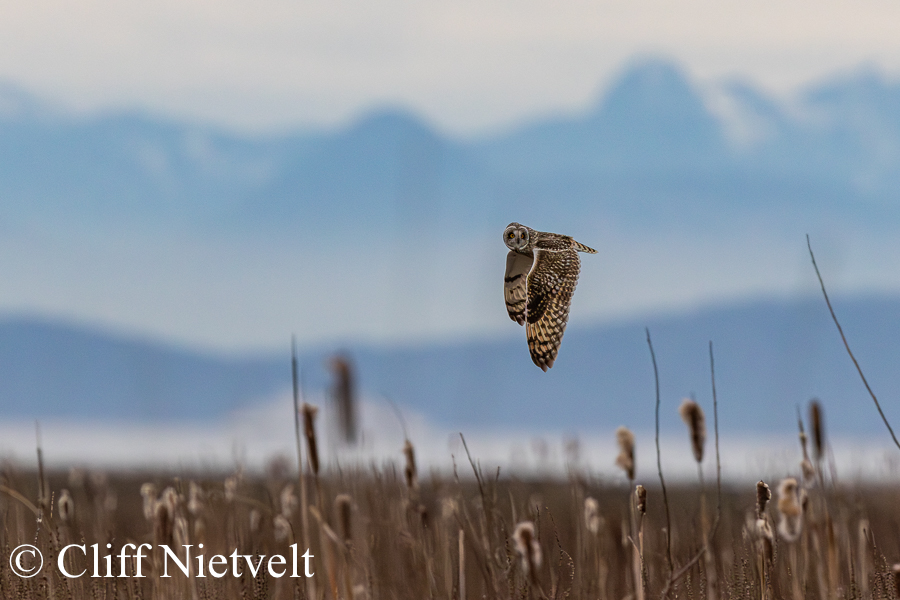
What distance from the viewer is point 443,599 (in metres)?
4.13

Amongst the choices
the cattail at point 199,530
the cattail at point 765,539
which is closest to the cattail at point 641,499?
the cattail at point 765,539

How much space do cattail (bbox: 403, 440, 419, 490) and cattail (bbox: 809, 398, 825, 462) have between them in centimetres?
169

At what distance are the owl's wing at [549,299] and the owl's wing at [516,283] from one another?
0.05m

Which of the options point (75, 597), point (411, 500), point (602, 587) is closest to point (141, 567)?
point (75, 597)

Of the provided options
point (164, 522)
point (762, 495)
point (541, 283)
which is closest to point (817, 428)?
point (762, 495)

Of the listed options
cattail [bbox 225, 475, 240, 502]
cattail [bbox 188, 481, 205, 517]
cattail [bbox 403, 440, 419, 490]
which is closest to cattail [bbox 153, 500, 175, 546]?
cattail [bbox 403, 440, 419, 490]

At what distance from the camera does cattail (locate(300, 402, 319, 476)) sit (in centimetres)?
301

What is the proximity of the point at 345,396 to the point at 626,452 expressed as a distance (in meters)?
1.22

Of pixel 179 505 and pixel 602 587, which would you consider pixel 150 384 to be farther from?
pixel 602 587

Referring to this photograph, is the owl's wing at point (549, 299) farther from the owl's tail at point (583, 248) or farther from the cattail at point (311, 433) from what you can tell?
the cattail at point (311, 433)

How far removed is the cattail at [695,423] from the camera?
3.25 m

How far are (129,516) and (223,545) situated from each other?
14.4 metres

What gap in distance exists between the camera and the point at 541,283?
3379 mm

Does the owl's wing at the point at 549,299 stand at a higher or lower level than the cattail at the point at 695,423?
higher
